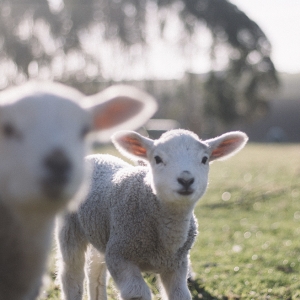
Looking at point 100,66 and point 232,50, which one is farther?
point 232,50

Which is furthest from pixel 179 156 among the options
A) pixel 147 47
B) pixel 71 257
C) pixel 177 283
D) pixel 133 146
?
pixel 147 47

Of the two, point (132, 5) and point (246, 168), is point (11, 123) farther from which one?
point (132, 5)

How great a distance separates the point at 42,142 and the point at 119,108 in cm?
71

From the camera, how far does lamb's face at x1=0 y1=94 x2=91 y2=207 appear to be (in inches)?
91.4

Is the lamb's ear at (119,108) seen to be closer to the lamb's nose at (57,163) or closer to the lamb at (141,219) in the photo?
the lamb's nose at (57,163)

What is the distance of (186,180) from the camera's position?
3805mm

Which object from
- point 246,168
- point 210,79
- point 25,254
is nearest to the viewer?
point 25,254

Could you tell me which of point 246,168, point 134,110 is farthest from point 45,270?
point 246,168

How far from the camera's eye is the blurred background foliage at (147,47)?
18969 millimetres

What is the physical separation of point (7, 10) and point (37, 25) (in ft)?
4.02

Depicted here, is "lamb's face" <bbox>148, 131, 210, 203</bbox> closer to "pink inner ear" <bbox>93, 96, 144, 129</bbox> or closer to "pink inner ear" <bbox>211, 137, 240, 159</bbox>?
"pink inner ear" <bbox>211, 137, 240, 159</bbox>

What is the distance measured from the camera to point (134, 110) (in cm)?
301

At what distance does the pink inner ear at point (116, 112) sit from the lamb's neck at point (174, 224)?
120cm

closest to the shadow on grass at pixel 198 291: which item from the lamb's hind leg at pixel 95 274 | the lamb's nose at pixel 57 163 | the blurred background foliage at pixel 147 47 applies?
the lamb's hind leg at pixel 95 274
